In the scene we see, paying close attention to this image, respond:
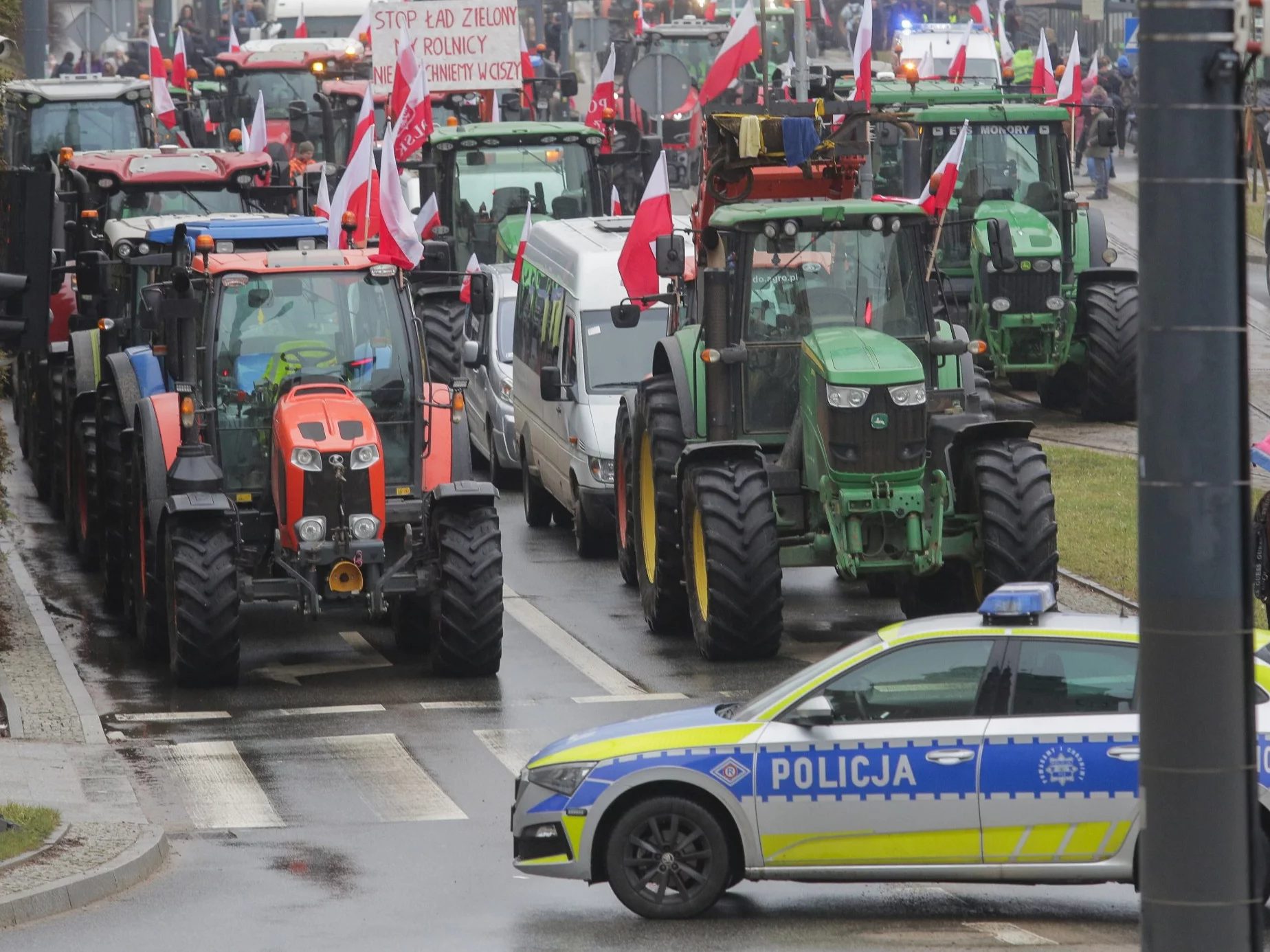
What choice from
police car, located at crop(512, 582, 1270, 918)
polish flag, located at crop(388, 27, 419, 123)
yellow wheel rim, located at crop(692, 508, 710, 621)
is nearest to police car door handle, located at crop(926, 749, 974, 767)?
police car, located at crop(512, 582, 1270, 918)

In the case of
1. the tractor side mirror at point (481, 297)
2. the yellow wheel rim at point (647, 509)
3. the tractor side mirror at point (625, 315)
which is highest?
the tractor side mirror at point (481, 297)

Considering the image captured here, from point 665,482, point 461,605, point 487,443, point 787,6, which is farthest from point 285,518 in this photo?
point 787,6

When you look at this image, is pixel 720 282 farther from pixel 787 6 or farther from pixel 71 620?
pixel 787 6

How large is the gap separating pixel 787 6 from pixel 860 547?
128 feet

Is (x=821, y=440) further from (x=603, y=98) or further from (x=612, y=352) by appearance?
(x=603, y=98)

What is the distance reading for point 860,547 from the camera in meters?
16.2

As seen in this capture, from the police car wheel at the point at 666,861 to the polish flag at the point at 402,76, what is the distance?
55.6 ft

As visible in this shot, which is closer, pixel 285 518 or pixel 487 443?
pixel 285 518

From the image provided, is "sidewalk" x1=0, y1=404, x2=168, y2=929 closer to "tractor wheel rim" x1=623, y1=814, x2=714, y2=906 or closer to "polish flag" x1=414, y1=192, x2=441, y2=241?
"tractor wheel rim" x1=623, y1=814, x2=714, y2=906

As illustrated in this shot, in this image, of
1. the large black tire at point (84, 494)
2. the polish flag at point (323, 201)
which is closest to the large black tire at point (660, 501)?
the large black tire at point (84, 494)

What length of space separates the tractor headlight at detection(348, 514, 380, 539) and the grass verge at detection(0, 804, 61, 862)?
10.7 ft

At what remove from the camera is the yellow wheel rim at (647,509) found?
18.2 m

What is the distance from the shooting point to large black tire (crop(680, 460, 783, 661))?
52.7 feet

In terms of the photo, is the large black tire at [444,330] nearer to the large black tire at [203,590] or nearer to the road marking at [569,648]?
the road marking at [569,648]
